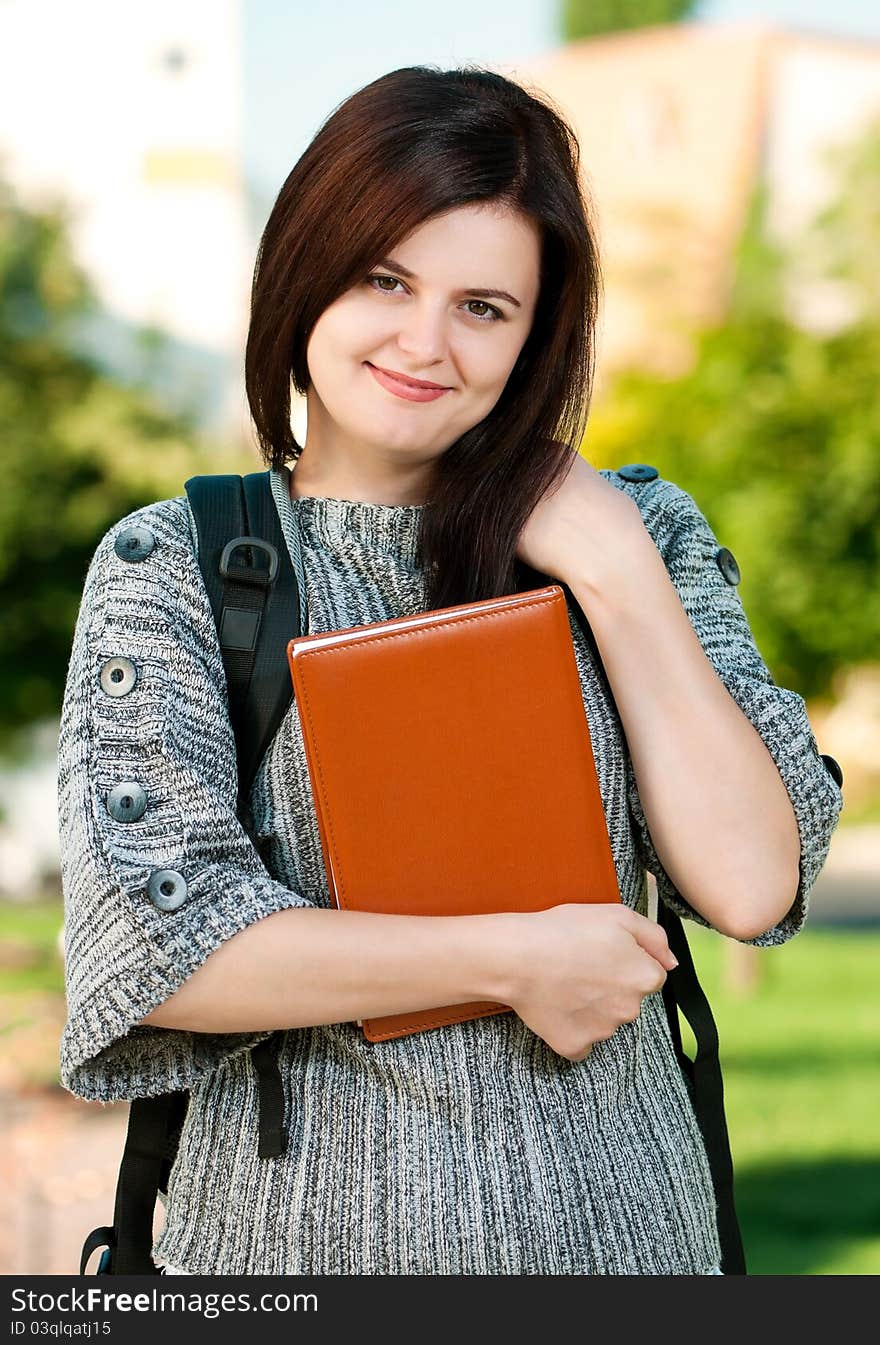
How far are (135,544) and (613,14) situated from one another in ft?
149

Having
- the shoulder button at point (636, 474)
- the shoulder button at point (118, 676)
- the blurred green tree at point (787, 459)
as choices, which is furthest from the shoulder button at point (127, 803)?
the blurred green tree at point (787, 459)

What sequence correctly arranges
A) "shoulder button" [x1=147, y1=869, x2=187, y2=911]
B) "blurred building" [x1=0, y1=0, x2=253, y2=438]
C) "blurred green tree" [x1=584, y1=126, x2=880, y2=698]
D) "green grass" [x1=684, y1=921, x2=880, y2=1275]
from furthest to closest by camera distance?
"blurred building" [x1=0, y1=0, x2=253, y2=438]
"blurred green tree" [x1=584, y1=126, x2=880, y2=698]
"green grass" [x1=684, y1=921, x2=880, y2=1275]
"shoulder button" [x1=147, y1=869, x2=187, y2=911]

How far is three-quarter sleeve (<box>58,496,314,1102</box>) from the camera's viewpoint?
1.56 meters

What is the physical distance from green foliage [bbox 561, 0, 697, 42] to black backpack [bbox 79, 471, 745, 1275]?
43.6 metres

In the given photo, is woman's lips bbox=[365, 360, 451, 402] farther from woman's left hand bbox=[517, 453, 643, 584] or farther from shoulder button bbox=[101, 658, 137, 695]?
shoulder button bbox=[101, 658, 137, 695]

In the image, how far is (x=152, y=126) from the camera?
19.5 meters

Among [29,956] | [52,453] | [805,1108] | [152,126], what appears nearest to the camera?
[805,1108]

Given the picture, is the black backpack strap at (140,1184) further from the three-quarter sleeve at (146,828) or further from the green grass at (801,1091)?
the green grass at (801,1091)

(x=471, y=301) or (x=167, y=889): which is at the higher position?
(x=471, y=301)

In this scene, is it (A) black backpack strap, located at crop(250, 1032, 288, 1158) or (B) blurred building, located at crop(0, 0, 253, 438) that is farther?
(B) blurred building, located at crop(0, 0, 253, 438)

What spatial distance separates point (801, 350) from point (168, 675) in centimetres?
814

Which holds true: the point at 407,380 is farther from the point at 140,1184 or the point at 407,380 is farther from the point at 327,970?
the point at 140,1184

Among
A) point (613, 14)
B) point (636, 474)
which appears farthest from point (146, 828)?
point (613, 14)

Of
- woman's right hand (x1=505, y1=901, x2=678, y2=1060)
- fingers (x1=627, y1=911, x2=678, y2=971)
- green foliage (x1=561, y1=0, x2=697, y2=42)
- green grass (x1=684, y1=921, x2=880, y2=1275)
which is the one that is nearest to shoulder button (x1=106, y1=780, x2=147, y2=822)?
woman's right hand (x1=505, y1=901, x2=678, y2=1060)
